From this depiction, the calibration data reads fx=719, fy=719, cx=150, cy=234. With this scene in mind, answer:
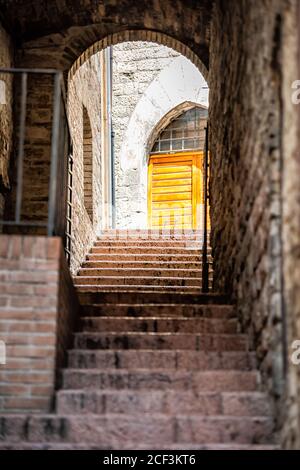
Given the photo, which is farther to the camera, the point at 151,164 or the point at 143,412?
the point at 151,164

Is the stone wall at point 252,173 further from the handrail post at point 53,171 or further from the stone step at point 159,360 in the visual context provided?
the handrail post at point 53,171

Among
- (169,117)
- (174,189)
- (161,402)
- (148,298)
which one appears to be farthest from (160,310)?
(169,117)

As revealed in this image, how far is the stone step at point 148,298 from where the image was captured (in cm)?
518

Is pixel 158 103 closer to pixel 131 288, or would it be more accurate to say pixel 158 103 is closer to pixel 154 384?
pixel 131 288

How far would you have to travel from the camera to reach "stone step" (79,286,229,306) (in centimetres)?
518

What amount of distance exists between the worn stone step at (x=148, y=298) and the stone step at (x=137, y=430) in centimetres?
161

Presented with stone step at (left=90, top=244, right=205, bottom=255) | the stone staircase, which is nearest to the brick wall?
the stone staircase

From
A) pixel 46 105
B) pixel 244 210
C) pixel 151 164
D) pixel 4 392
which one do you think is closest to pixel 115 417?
pixel 4 392

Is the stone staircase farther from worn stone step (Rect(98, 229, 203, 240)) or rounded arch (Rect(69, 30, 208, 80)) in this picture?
worn stone step (Rect(98, 229, 203, 240))

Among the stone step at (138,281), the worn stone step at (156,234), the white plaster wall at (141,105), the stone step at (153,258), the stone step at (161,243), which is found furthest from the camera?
the white plaster wall at (141,105)

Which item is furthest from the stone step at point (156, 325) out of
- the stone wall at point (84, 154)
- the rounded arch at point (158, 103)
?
the rounded arch at point (158, 103)

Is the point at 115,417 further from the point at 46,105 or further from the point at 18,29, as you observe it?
the point at 18,29

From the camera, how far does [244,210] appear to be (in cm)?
440

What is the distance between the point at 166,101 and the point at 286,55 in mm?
9594
